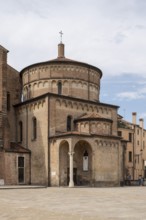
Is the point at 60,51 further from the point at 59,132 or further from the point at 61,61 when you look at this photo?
the point at 59,132

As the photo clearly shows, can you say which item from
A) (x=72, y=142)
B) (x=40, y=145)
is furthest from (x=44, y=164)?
(x=72, y=142)

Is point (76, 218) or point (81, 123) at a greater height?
point (81, 123)

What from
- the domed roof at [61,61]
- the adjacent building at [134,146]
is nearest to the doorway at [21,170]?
the domed roof at [61,61]

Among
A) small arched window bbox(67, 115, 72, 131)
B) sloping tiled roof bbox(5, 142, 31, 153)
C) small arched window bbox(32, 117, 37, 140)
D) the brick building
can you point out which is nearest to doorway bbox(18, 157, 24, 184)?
the brick building

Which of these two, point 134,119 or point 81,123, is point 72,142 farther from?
point 134,119

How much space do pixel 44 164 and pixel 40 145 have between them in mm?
2014

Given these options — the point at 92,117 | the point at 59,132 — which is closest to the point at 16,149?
the point at 59,132

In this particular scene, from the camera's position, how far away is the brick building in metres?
35.0

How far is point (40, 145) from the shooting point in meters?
37.3

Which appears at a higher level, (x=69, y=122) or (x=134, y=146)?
(x=69, y=122)

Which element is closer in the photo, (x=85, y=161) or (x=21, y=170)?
(x=85, y=161)

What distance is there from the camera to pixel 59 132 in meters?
36.7

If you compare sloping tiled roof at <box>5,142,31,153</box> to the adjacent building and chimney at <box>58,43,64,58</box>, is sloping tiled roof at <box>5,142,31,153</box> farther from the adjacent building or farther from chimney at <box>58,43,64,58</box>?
the adjacent building

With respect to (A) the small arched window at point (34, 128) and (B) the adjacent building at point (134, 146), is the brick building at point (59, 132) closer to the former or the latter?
(A) the small arched window at point (34, 128)
